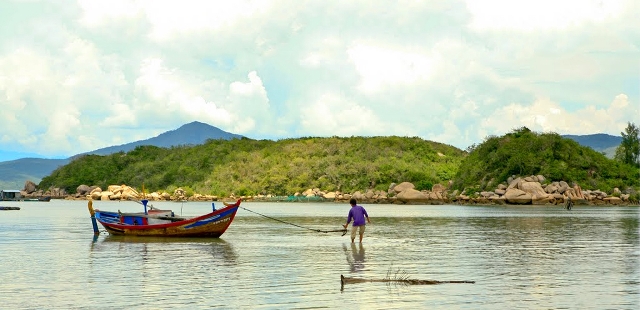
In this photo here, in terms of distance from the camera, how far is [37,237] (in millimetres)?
38656

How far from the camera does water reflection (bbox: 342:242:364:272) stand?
79.3 ft

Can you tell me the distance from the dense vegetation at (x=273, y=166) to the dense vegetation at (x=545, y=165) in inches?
646

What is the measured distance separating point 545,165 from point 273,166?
6611 cm

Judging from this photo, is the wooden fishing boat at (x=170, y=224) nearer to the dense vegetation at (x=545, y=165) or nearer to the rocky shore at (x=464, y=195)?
the rocky shore at (x=464, y=195)

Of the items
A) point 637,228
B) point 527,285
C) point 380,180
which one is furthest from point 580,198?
point 527,285

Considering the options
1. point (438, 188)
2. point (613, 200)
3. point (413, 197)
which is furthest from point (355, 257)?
point (438, 188)

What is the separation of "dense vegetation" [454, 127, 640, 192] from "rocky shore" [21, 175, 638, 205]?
1532 mm

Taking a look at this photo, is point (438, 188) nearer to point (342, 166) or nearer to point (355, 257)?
point (342, 166)

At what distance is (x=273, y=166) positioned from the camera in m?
160

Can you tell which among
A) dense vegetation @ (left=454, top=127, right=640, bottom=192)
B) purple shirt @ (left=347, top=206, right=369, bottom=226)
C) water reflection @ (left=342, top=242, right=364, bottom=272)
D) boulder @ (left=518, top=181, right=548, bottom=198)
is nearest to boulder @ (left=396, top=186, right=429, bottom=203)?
dense vegetation @ (left=454, top=127, right=640, bottom=192)

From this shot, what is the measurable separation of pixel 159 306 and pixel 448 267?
34.6 feet

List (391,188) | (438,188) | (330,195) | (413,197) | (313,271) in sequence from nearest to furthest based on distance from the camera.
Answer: (313,271), (413,197), (438,188), (391,188), (330,195)

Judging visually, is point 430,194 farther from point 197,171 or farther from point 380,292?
point 380,292

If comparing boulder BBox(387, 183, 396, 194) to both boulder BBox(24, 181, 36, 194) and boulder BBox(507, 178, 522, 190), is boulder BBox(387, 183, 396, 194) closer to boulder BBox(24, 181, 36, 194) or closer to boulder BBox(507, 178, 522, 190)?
boulder BBox(507, 178, 522, 190)
